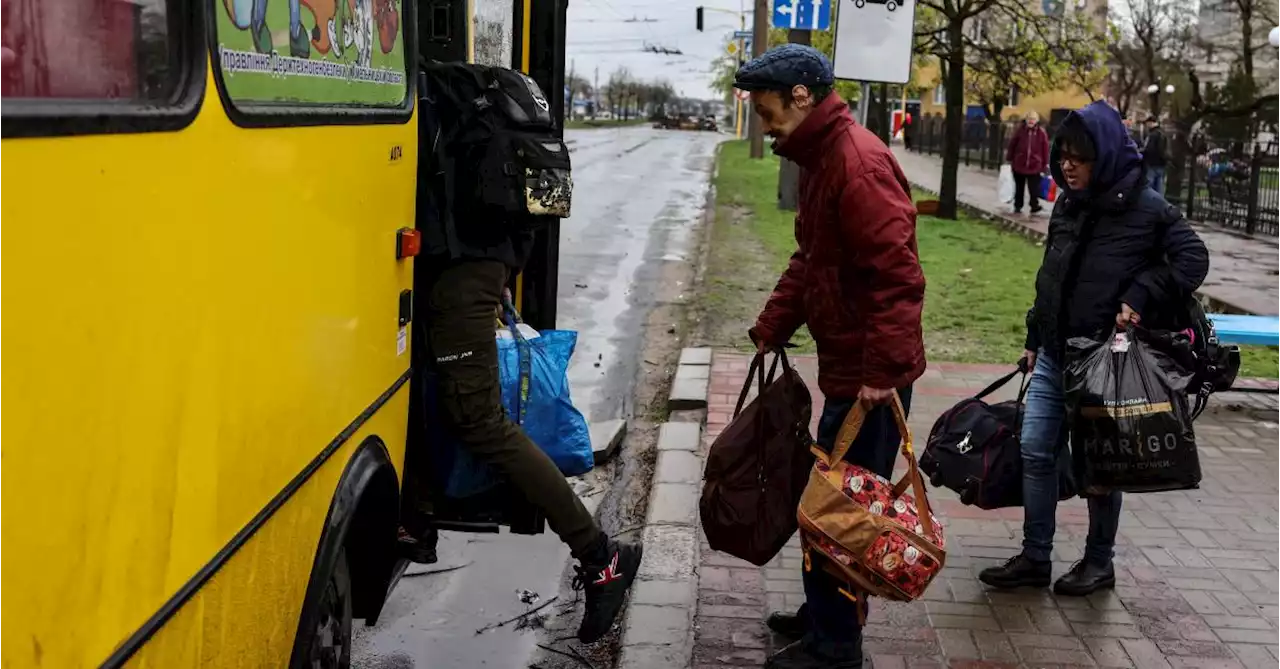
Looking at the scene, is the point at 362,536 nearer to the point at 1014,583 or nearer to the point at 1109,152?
the point at 1014,583

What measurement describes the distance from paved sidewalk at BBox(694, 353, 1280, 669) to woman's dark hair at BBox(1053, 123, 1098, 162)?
1598 millimetres

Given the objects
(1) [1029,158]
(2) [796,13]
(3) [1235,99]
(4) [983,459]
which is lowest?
(4) [983,459]

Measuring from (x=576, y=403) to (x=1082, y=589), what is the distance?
376 centimetres

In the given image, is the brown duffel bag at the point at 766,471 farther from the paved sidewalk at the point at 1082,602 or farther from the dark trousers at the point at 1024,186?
the dark trousers at the point at 1024,186

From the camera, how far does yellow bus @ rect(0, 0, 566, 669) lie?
1545mm

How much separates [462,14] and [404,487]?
1.52 metres

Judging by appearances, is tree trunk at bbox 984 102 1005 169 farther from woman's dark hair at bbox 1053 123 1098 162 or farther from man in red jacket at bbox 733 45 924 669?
man in red jacket at bbox 733 45 924 669

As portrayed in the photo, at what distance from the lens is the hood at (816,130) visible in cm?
349

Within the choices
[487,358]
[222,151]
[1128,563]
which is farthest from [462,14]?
[1128,563]

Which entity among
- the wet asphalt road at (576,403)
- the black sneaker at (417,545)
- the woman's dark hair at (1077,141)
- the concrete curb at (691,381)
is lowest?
the wet asphalt road at (576,403)

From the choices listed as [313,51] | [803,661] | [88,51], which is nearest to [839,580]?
[803,661]

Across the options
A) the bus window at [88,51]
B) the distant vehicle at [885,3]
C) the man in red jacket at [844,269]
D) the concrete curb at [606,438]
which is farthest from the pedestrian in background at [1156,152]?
the bus window at [88,51]

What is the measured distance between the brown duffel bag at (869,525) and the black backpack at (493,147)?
1.08m

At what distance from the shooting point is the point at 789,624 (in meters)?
4.18
